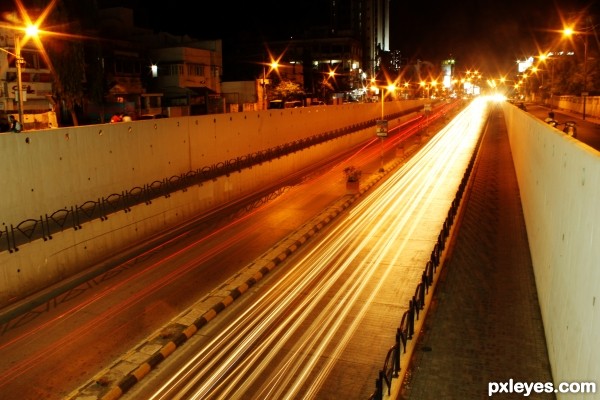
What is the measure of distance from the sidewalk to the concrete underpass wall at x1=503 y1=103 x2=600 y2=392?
0.42 m

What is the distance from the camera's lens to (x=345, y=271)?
46.0ft

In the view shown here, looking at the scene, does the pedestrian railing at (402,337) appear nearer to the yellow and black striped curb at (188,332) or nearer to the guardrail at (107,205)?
the yellow and black striped curb at (188,332)

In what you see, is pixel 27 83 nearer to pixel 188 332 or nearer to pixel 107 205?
pixel 107 205

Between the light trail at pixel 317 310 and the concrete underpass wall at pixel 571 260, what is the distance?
3.03 m

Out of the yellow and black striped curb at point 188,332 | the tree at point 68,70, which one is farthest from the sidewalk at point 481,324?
the tree at point 68,70

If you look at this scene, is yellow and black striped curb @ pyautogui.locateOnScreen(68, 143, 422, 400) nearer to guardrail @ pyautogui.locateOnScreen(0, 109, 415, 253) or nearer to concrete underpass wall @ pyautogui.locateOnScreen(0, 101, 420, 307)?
concrete underpass wall @ pyautogui.locateOnScreen(0, 101, 420, 307)

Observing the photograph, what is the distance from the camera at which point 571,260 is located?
7.36 m

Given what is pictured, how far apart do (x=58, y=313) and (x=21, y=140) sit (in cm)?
544

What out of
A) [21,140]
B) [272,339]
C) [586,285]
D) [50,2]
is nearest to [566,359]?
[586,285]

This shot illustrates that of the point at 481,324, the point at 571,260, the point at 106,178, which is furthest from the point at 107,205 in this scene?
the point at 571,260

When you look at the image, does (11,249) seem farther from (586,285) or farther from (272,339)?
(586,285)

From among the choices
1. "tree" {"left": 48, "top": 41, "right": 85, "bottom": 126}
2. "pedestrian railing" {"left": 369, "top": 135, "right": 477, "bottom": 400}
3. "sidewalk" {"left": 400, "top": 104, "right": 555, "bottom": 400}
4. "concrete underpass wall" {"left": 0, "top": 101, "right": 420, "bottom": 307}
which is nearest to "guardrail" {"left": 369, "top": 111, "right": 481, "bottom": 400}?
"pedestrian railing" {"left": 369, "top": 135, "right": 477, "bottom": 400}

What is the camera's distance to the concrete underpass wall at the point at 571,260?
19.1ft

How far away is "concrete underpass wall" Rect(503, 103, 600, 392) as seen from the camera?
19.1ft
